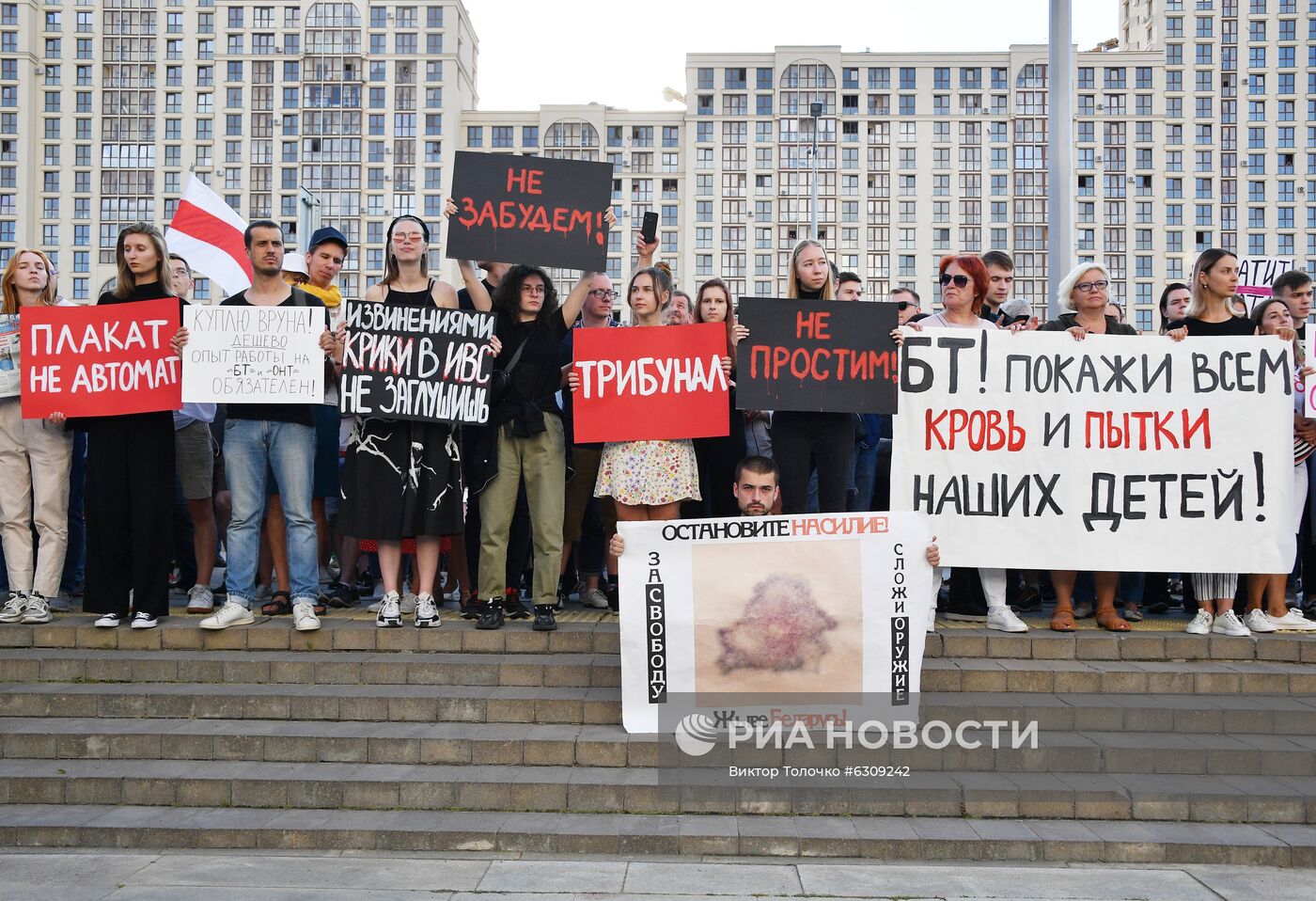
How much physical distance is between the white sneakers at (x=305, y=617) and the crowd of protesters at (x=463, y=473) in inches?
0.5

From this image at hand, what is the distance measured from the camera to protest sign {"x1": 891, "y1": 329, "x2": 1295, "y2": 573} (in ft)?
21.5

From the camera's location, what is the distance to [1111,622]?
21.3 feet

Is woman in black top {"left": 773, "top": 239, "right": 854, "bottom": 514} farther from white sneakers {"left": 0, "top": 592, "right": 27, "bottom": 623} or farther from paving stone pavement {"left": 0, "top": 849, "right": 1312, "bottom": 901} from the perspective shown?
white sneakers {"left": 0, "top": 592, "right": 27, "bottom": 623}

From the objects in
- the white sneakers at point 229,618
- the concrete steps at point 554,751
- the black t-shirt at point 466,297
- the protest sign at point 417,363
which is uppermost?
the black t-shirt at point 466,297

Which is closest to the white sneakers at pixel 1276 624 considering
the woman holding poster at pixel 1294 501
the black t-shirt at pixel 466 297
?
the woman holding poster at pixel 1294 501

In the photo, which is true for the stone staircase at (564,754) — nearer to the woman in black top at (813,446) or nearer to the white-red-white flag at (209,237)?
the woman in black top at (813,446)

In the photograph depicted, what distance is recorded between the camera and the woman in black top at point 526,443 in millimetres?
6352

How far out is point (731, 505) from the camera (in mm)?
7250

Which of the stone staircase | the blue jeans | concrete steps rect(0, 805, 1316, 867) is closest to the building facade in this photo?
the blue jeans

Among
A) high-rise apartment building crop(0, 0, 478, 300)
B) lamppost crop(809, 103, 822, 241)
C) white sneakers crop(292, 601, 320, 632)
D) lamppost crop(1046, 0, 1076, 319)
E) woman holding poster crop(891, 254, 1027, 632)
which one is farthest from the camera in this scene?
high-rise apartment building crop(0, 0, 478, 300)

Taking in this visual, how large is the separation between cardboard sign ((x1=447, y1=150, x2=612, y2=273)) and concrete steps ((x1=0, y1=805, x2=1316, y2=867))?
3299 mm

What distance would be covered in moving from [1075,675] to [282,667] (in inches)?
167

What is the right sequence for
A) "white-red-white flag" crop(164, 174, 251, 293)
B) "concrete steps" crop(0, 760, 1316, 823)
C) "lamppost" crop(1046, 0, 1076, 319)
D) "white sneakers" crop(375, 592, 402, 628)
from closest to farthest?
"concrete steps" crop(0, 760, 1316, 823) → "white sneakers" crop(375, 592, 402, 628) → "lamppost" crop(1046, 0, 1076, 319) → "white-red-white flag" crop(164, 174, 251, 293)

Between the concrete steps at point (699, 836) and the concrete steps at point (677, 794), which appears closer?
the concrete steps at point (699, 836)
